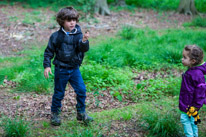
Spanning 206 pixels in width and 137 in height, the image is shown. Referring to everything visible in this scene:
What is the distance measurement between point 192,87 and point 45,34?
845 centimetres

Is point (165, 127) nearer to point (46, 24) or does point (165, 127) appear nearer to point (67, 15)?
point (67, 15)

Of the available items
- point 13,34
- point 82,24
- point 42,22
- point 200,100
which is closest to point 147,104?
point 200,100

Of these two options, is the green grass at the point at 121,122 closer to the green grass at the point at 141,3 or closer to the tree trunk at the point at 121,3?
the green grass at the point at 141,3

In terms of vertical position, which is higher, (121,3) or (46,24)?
(121,3)

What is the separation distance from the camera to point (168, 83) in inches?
229

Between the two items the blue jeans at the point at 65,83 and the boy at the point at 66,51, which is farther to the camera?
the blue jeans at the point at 65,83

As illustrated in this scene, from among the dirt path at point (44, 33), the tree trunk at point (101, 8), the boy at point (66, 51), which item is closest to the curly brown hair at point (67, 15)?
the boy at point (66, 51)

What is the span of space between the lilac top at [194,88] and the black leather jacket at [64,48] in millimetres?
1567

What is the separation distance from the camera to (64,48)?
142 inches

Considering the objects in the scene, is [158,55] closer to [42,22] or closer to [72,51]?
[72,51]

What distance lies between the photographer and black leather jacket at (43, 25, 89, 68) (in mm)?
3594

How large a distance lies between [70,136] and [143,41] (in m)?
6.48

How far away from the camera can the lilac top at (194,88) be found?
3.07m

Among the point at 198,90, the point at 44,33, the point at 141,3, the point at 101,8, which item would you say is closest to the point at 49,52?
the point at 198,90
